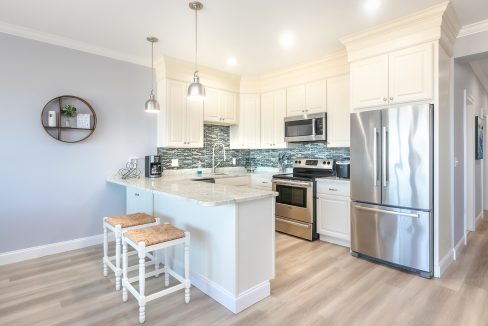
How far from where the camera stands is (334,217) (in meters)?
3.54

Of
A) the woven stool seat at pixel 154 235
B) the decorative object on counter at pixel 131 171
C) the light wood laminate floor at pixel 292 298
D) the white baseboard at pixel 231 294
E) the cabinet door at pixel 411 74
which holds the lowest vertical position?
the light wood laminate floor at pixel 292 298

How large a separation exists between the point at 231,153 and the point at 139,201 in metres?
2.22

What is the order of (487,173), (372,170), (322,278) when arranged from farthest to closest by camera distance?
(487,173), (372,170), (322,278)

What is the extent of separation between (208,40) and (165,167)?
1966 mm

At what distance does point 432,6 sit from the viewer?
2502mm

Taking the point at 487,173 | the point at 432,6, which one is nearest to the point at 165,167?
the point at 432,6

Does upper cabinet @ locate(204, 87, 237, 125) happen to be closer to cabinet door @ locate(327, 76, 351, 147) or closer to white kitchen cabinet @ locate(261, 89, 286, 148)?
white kitchen cabinet @ locate(261, 89, 286, 148)

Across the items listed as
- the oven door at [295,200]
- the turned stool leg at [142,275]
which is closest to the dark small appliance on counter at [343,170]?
the oven door at [295,200]

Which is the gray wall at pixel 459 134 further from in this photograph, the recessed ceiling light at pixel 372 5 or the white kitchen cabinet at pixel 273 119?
the white kitchen cabinet at pixel 273 119

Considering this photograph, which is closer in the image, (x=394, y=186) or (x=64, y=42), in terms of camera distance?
(x=394, y=186)

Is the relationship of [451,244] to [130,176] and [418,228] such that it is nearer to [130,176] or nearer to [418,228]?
[418,228]

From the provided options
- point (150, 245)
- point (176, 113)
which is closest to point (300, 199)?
point (176, 113)

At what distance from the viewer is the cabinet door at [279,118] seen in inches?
178

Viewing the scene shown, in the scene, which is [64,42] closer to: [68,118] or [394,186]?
[68,118]
